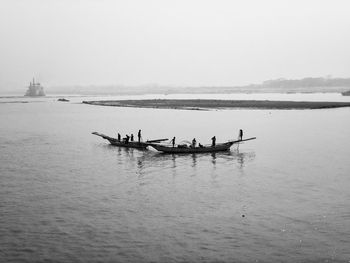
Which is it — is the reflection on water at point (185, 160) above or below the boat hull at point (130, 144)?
below

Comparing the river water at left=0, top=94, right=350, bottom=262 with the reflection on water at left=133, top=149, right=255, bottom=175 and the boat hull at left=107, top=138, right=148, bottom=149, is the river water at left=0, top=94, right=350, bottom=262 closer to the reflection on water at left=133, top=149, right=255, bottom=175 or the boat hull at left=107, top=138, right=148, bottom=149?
the reflection on water at left=133, top=149, right=255, bottom=175

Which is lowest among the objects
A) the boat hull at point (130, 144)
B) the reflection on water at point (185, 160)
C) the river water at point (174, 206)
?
the river water at point (174, 206)

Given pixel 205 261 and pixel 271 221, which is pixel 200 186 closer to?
pixel 271 221

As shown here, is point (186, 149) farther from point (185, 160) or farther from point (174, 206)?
point (174, 206)

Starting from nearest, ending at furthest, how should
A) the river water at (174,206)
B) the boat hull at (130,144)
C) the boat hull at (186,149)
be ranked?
the river water at (174,206) < the boat hull at (186,149) < the boat hull at (130,144)

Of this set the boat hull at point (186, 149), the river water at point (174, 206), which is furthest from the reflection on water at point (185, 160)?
the boat hull at point (186, 149)

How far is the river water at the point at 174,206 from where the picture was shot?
53.9 feet

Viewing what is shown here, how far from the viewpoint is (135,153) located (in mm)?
41438

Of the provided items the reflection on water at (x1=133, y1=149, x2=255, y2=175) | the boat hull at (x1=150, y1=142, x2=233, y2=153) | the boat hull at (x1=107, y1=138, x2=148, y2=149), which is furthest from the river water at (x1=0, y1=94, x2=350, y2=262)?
the boat hull at (x1=107, y1=138, x2=148, y2=149)

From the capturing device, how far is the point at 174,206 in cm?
2220

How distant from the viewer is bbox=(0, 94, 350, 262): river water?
53.9 feet

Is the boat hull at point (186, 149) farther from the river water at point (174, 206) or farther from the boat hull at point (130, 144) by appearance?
the boat hull at point (130, 144)

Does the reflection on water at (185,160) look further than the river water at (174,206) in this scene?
Yes

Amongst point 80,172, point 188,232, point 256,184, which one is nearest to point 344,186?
point 256,184
